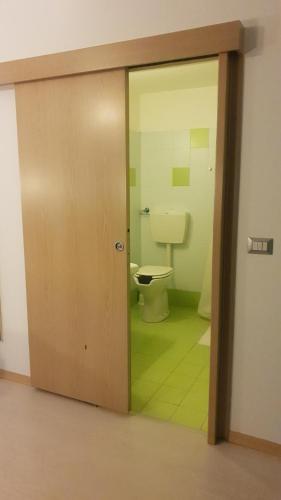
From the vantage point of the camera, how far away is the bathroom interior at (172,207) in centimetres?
324

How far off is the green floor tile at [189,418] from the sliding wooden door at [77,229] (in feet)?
1.05

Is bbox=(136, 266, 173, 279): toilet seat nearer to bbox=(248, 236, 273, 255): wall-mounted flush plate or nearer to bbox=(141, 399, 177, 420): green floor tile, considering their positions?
bbox=(141, 399, 177, 420): green floor tile

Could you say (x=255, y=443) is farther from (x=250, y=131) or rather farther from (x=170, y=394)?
(x=250, y=131)

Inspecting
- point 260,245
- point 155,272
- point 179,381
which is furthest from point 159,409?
point 155,272

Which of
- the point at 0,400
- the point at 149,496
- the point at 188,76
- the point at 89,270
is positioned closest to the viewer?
the point at 149,496

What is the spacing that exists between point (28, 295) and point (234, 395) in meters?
1.38

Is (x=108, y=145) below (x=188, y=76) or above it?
below

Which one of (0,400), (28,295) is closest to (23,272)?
(28,295)

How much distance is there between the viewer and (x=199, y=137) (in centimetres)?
360

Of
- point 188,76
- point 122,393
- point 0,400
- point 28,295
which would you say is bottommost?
point 0,400

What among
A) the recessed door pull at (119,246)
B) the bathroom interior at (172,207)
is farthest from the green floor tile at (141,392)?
the recessed door pull at (119,246)

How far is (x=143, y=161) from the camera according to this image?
3.90m

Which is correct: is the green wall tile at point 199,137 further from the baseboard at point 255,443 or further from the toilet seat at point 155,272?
the baseboard at point 255,443

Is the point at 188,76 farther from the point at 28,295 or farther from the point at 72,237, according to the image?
the point at 28,295
